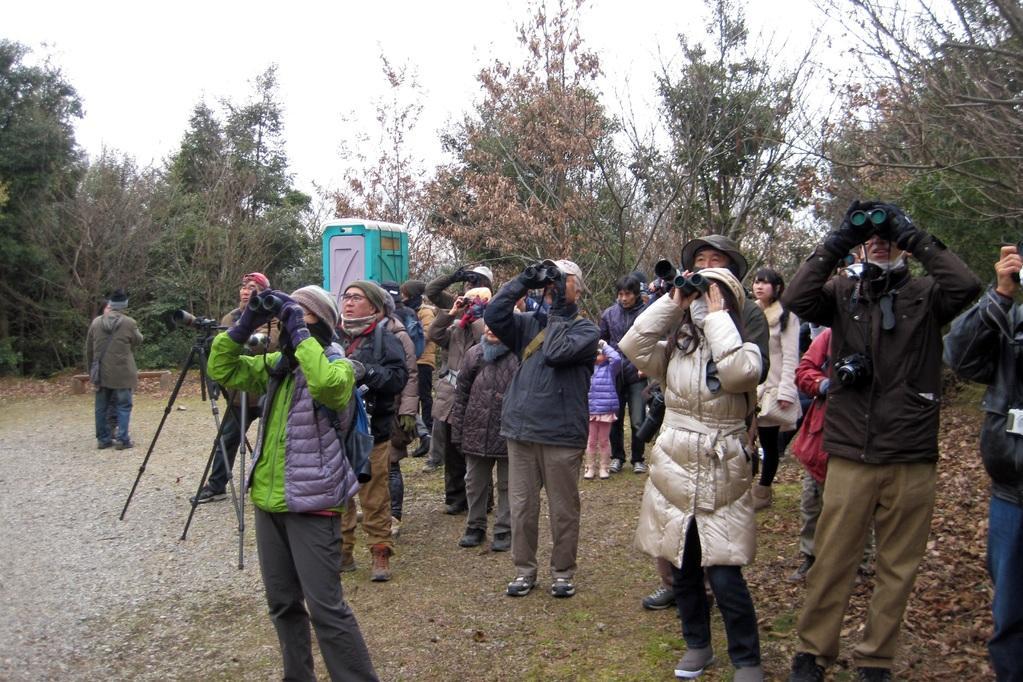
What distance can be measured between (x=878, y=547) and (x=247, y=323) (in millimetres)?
3005

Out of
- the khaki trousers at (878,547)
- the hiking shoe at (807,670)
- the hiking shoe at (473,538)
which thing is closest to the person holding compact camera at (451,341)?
the hiking shoe at (473,538)

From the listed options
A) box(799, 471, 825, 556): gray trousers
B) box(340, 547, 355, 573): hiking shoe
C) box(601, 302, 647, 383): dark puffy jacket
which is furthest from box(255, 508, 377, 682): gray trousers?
box(601, 302, 647, 383): dark puffy jacket

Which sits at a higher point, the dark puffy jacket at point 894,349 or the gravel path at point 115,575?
the dark puffy jacket at point 894,349

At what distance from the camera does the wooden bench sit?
19.1 meters

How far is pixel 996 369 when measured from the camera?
11.4ft

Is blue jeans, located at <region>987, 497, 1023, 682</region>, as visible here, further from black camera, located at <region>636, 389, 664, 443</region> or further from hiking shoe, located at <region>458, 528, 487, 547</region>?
hiking shoe, located at <region>458, 528, 487, 547</region>

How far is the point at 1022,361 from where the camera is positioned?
11.0 feet

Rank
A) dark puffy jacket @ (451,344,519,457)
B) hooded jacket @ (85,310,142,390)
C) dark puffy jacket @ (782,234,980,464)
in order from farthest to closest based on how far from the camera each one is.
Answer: hooded jacket @ (85,310,142,390) → dark puffy jacket @ (451,344,519,457) → dark puffy jacket @ (782,234,980,464)

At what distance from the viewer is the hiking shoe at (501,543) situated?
6398mm

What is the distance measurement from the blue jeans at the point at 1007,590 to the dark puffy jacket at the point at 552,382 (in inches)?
93.9

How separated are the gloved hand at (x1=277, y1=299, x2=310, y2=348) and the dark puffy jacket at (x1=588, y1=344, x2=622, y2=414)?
498cm

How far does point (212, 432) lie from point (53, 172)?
13.4m

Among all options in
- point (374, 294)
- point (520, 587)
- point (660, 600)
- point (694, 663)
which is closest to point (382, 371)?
point (374, 294)

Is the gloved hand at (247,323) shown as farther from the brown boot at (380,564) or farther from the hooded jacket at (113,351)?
the hooded jacket at (113,351)
